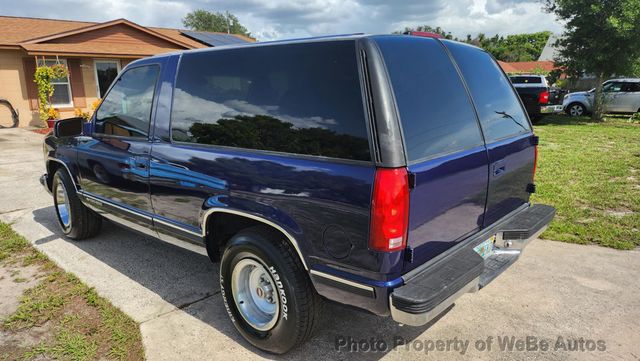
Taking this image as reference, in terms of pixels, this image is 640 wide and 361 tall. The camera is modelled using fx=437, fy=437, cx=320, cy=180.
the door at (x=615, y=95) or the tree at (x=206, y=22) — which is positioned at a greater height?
the tree at (x=206, y=22)

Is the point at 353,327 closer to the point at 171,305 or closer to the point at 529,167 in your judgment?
the point at 171,305

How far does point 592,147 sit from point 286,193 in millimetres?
10184

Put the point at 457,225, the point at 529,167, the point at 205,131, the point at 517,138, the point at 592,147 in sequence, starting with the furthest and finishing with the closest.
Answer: the point at 592,147 → the point at 529,167 → the point at 517,138 → the point at 205,131 → the point at 457,225

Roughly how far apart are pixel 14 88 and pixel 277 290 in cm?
1874

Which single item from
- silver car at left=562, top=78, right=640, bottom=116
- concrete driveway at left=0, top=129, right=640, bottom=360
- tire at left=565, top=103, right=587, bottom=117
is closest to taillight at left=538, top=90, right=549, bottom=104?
silver car at left=562, top=78, right=640, bottom=116

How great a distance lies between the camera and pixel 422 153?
242 cm

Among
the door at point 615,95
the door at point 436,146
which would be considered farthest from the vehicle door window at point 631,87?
the door at point 436,146

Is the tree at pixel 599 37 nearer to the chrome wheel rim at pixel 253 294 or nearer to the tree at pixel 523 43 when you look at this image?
the chrome wheel rim at pixel 253 294

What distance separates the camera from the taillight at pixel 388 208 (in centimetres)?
220

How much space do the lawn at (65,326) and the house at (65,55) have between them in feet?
51.0

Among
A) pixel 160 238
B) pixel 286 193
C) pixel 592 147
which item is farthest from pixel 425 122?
pixel 592 147

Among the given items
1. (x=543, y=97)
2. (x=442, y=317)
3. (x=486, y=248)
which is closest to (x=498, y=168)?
(x=486, y=248)

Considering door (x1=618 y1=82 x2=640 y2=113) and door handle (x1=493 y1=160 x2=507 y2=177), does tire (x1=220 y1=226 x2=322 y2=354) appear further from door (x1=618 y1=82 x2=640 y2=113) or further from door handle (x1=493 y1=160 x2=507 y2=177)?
door (x1=618 y1=82 x2=640 y2=113)

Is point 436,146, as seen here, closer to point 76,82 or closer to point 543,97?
point 543,97
